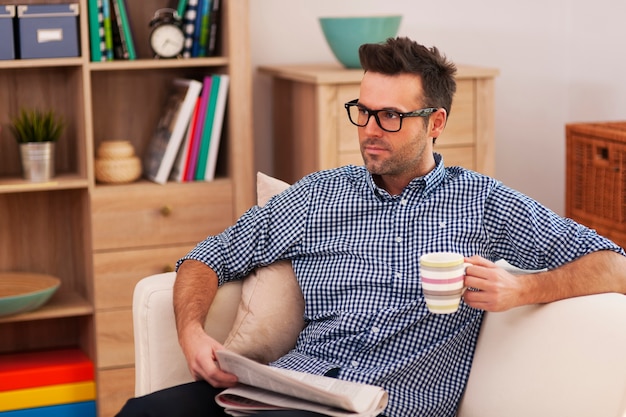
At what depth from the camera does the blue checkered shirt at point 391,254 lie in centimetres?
189

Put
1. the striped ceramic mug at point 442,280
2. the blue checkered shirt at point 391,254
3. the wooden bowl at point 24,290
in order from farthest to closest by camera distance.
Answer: the wooden bowl at point 24,290
the blue checkered shirt at point 391,254
the striped ceramic mug at point 442,280

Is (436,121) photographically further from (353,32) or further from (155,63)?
(155,63)

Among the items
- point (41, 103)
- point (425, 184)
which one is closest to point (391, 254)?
point (425, 184)

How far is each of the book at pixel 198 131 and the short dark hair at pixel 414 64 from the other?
3.41 feet

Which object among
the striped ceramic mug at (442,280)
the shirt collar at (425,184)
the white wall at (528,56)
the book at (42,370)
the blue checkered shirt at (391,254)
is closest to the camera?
the striped ceramic mug at (442,280)

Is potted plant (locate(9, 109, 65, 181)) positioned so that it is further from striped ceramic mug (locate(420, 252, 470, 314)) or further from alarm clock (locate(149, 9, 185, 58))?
striped ceramic mug (locate(420, 252, 470, 314))

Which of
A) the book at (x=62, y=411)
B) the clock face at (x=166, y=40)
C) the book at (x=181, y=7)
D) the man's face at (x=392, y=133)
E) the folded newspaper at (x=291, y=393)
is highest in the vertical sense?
the book at (x=181, y=7)

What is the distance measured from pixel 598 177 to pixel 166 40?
1.36m

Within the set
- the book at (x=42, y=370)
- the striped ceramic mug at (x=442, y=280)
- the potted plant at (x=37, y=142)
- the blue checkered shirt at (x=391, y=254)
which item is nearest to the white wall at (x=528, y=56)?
the potted plant at (x=37, y=142)

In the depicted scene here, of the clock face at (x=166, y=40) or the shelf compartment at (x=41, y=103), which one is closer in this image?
the clock face at (x=166, y=40)

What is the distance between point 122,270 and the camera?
9.63 feet

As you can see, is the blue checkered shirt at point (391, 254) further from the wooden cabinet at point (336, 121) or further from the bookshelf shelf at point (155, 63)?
the bookshelf shelf at point (155, 63)

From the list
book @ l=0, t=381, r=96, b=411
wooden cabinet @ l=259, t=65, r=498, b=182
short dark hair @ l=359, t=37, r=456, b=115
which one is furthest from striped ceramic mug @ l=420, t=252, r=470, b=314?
book @ l=0, t=381, r=96, b=411

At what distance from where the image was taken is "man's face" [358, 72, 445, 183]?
1975 millimetres
